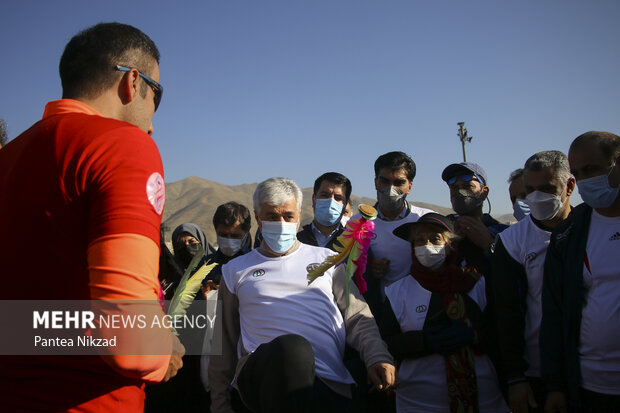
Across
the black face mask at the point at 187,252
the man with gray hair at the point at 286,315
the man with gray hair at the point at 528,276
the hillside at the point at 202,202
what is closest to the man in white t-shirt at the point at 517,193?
the man with gray hair at the point at 528,276

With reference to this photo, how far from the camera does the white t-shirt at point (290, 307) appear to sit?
9.07 feet

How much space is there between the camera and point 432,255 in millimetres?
3596

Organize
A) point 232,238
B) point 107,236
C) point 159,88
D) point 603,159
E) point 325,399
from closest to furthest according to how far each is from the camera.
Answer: point 107,236 < point 159,88 < point 325,399 < point 603,159 < point 232,238

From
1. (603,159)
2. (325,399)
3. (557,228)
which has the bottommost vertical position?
(325,399)

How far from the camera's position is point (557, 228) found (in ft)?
10.4

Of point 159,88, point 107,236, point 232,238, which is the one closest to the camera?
point 107,236

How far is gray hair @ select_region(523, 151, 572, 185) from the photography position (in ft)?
11.4

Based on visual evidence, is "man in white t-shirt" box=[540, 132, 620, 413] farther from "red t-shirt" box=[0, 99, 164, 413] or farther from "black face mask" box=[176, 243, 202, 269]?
"black face mask" box=[176, 243, 202, 269]

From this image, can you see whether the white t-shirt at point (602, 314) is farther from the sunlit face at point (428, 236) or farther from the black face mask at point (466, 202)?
the black face mask at point (466, 202)

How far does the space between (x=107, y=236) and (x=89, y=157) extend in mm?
256

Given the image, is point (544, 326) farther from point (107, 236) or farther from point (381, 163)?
point (107, 236)

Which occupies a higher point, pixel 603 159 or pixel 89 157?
pixel 603 159

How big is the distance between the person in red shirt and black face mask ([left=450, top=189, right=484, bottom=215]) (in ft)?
11.7

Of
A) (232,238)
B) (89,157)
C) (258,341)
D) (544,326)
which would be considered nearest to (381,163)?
(232,238)
